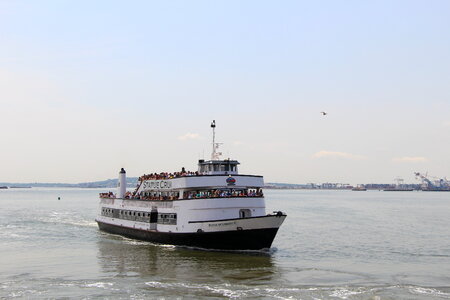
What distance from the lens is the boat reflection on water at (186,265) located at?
28672mm

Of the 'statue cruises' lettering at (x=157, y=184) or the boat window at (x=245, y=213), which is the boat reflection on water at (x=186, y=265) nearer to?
the boat window at (x=245, y=213)

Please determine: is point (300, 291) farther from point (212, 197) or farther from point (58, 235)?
point (58, 235)

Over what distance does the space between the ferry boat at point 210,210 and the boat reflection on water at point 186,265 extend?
942 mm

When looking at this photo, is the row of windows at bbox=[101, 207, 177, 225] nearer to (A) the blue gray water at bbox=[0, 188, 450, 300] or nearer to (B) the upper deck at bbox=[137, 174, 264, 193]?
(A) the blue gray water at bbox=[0, 188, 450, 300]

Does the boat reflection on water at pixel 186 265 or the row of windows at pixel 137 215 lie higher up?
the row of windows at pixel 137 215

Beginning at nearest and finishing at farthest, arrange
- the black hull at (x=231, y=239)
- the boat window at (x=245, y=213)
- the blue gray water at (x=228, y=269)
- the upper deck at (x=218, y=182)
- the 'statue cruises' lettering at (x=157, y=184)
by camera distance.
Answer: the blue gray water at (x=228, y=269)
the black hull at (x=231, y=239)
the boat window at (x=245, y=213)
the upper deck at (x=218, y=182)
the 'statue cruises' lettering at (x=157, y=184)

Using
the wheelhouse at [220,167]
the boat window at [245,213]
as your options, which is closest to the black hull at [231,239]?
the boat window at [245,213]

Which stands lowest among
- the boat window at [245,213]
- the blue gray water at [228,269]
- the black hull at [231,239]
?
the blue gray water at [228,269]

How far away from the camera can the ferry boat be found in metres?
36.4

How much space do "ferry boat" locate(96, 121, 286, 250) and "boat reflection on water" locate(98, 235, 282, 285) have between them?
3.09 ft

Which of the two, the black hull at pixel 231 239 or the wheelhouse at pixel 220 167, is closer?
the black hull at pixel 231 239

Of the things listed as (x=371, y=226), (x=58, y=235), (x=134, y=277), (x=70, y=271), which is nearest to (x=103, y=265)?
(x=70, y=271)

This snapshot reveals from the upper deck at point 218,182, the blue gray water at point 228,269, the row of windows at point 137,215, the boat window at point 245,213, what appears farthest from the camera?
the row of windows at point 137,215

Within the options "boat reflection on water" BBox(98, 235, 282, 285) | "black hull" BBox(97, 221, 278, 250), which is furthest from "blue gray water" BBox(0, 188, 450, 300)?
"black hull" BBox(97, 221, 278, 250)
